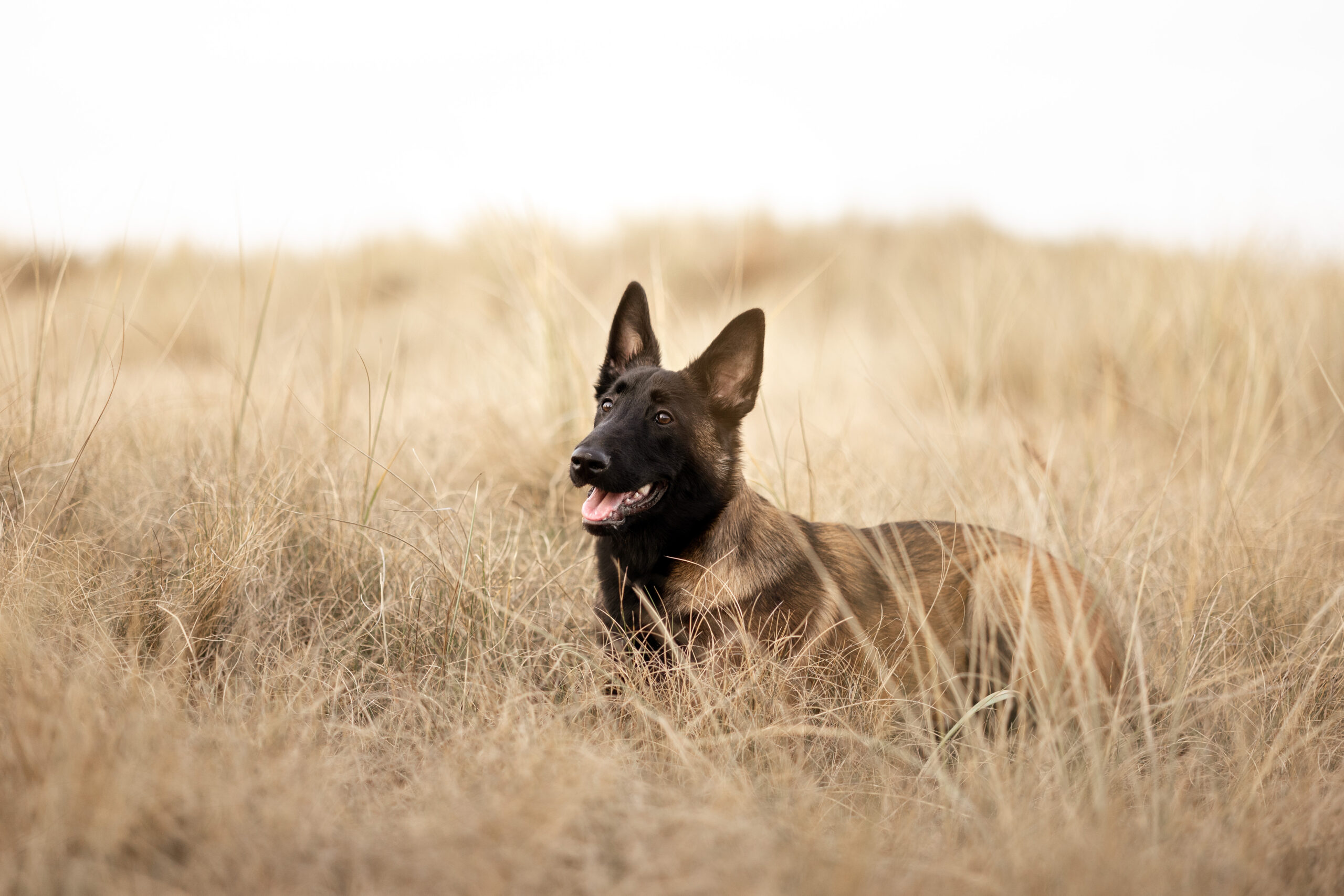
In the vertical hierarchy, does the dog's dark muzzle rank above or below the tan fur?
above

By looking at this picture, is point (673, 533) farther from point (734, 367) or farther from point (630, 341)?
point (630, 341)

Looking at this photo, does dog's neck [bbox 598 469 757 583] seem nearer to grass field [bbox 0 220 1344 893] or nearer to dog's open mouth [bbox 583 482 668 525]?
dog's open mouth [bbox 583 482 668 525]

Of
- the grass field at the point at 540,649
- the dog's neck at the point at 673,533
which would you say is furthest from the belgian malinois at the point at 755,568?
the grass field at the point at 540,649

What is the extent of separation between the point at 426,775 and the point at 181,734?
483 mm

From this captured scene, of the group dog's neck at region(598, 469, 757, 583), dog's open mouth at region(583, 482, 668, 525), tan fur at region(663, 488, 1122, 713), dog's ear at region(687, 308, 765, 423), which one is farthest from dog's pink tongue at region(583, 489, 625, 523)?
dog's ear at region(687, 308, 765, 423)

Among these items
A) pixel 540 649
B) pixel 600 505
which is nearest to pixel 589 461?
pixel 600 505

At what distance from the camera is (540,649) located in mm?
2414

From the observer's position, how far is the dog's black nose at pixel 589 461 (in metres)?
2.28

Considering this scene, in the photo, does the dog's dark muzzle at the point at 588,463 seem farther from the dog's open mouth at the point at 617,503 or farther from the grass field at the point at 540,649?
the grass field at the point at 540,649

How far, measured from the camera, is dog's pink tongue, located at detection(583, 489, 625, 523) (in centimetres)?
237

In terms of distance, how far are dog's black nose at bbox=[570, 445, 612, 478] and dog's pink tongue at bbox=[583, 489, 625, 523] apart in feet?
0.40

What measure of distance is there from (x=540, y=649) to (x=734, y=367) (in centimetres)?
110

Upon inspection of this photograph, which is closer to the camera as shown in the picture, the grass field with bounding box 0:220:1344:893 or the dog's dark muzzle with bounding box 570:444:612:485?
the grass field with bounding box 0:220:1344:893

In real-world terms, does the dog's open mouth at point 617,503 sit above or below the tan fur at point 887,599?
above
